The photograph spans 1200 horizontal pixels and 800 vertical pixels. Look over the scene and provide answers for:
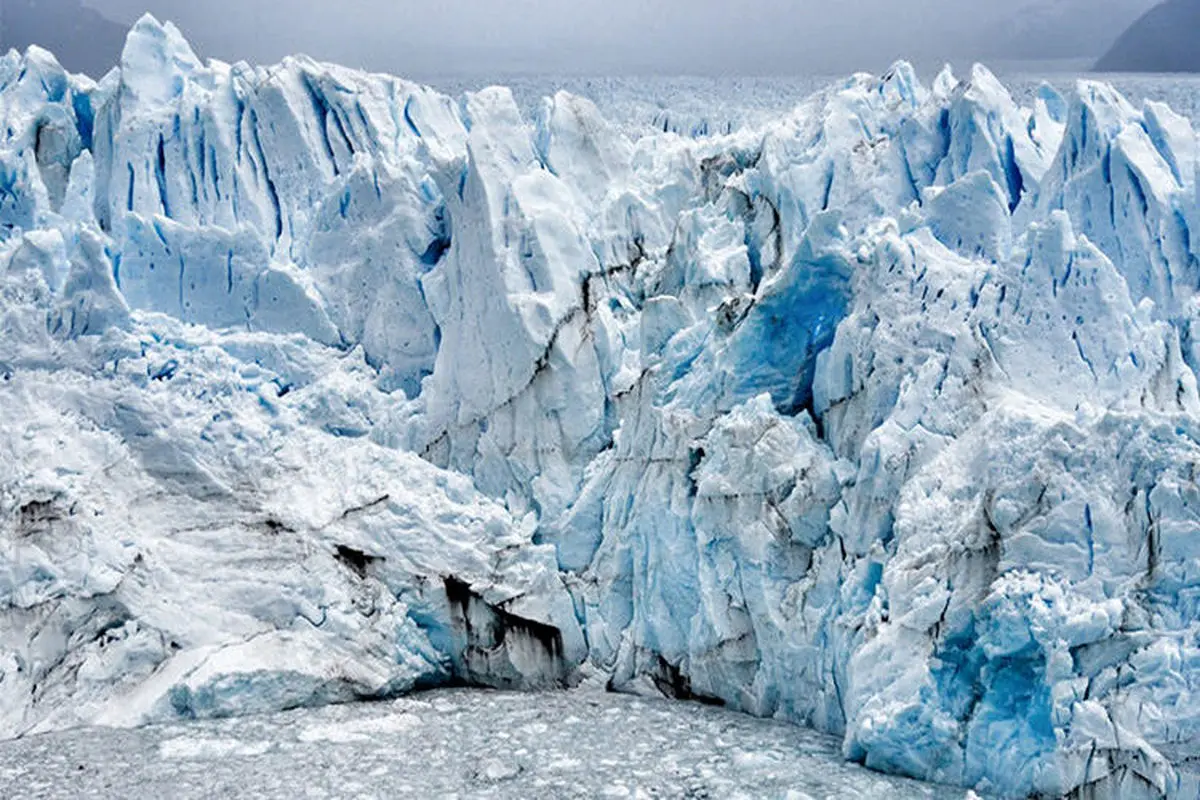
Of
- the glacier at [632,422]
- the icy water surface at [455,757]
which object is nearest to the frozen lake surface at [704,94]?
the glacier at [632,422]

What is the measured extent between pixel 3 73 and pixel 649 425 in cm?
719

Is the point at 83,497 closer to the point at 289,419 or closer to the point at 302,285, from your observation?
the point at 289,419

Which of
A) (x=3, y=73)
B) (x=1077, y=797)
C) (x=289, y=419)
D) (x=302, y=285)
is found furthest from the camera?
(x=3, y=73)

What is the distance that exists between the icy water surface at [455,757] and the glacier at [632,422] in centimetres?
23

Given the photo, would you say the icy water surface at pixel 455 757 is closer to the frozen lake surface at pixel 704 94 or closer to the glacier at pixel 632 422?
Answer: the glacier at pixel 632 422

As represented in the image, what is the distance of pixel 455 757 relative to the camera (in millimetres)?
6434

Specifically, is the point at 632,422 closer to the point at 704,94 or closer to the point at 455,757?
the point at 455,757

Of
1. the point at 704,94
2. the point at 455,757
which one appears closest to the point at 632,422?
the point at 455,757

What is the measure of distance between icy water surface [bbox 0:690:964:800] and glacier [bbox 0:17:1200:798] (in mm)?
231

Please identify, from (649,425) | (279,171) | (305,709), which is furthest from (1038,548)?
(279,171)

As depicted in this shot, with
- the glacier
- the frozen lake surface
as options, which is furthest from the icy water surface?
the frozen lake surface

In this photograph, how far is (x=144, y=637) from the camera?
711cm

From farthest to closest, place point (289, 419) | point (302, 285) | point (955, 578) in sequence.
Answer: point (302, 285) → point (289, 419) → point (955, 578)

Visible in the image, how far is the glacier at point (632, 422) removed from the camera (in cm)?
587
